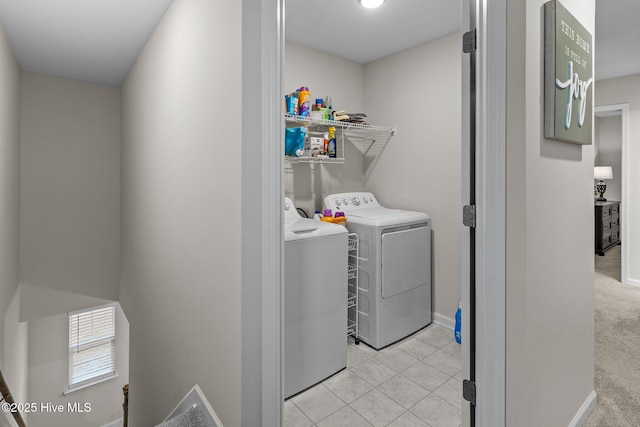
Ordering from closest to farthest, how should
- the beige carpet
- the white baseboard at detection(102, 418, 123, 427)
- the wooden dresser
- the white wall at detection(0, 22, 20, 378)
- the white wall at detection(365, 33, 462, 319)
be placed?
the beige carpet
the white wall at detection(0, 22, 20, 378)
the white wall at detection(365, 33, 462, 319)
the white baseboard at detection(102, 418, 123, 427)
the wooden dresser

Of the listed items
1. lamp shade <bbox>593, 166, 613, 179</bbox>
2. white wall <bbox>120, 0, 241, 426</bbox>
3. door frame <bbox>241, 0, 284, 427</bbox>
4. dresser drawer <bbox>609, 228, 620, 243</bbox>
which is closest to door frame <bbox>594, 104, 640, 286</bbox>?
lamp shade <bbox>593, 166, 613, 179</bbox>

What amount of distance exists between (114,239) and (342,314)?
3049 mm

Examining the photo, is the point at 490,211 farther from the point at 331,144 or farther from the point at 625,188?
the point at 625,188

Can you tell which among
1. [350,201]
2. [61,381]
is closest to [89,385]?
[61,381]

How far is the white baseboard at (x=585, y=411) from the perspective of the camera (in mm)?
1715

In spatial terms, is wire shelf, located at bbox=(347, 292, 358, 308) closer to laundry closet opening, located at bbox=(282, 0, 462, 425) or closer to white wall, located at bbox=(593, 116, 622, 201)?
laundry closet opening, located at bbox=(282, 0, 462, 425)

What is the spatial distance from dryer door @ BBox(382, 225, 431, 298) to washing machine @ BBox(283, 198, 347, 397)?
41 centimetres

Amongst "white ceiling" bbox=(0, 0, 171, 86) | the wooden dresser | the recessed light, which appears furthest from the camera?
the wooden dresser

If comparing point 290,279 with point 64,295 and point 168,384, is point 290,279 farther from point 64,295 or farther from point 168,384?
point 64,295

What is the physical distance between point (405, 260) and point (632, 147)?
3.32m

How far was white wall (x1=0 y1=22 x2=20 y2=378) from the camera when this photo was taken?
2.43 m

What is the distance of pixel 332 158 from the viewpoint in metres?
2.87

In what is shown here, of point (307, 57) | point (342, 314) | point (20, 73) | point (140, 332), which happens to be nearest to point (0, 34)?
point (20, 73)

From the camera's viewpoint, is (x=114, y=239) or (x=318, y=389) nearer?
(x=318, y=389)
